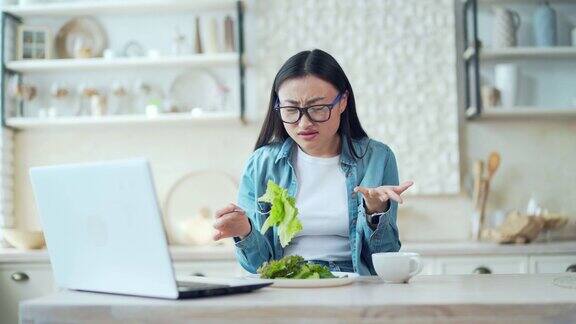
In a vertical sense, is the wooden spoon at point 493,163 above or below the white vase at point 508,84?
below

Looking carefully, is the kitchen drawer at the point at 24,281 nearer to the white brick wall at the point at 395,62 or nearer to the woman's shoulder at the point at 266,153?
the white brick wall at the point at 395,62

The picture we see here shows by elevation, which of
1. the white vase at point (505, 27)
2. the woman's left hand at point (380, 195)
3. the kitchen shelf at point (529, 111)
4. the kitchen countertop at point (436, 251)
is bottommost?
the kitchen countertop at point (436, 251)

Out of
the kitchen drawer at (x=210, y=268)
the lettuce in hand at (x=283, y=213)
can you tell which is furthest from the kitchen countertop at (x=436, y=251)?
the lettuce in hand at (x=283, y=213)

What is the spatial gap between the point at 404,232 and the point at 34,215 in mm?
2007

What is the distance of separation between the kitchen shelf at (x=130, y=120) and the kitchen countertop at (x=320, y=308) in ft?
7.82

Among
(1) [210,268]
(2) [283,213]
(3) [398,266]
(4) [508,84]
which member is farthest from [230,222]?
(4) [508,84]

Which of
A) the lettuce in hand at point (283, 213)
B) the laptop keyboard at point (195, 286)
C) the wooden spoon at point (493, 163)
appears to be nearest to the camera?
the laptop keyboard at point (195, 286)

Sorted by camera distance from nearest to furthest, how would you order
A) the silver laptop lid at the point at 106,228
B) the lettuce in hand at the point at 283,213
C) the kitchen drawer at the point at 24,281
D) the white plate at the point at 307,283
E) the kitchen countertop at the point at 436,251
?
1. the silver laptop lid at the point at 106,228
2. the white plate at the point at 307,283
3. the lettuce in hand at the point at 283,213
4. the kitchen countertop at the point at 436,251
5. the kitchen drawer at the point at 24,281

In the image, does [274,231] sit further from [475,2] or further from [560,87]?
[560,87]

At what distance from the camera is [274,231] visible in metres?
2.06

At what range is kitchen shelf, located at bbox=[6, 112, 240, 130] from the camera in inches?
146

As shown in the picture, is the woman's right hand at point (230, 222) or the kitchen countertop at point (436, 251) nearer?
the woman's right hand at point (230, 222)

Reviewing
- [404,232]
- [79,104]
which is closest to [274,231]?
[404,232]

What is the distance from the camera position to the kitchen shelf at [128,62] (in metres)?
3.76
